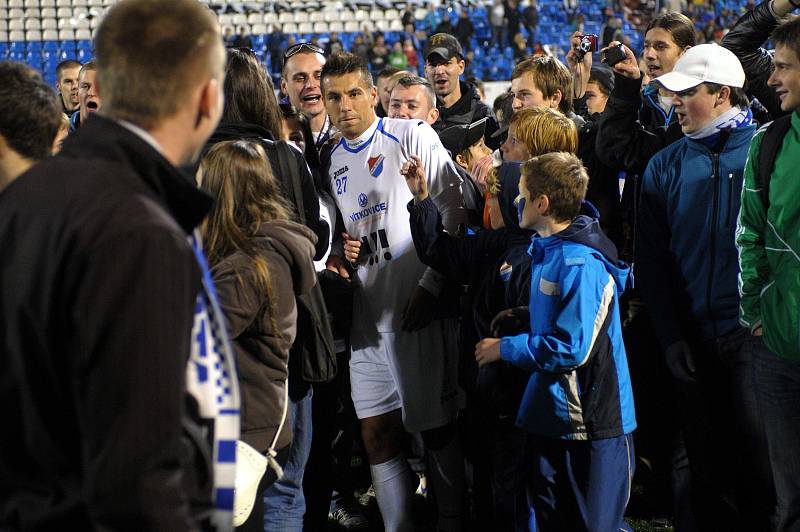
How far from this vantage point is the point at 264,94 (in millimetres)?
3502

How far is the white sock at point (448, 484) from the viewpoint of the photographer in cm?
399

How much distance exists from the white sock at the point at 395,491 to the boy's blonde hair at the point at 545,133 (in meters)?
Answer: 1.45

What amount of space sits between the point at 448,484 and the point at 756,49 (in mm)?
2492

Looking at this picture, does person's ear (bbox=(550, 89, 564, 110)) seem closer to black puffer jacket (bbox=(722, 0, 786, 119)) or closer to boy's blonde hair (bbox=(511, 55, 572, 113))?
boy's blonde hair (bbox=(511, 55, 572, 113))

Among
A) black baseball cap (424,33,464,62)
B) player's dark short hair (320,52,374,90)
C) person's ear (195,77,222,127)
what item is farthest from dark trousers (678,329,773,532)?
black baseball cap (424,33,464,62)

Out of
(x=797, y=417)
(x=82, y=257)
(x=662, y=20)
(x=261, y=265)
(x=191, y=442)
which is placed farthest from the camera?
(x=662, y=20)

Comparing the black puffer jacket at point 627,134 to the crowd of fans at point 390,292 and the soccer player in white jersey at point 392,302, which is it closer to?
the crowd of fans at point 390,292

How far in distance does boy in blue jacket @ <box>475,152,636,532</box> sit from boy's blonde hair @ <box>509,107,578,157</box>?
52 centimetres

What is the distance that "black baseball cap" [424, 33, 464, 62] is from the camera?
20.4ft


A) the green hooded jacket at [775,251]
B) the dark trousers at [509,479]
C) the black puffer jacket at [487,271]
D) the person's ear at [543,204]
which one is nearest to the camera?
the green hooded jacket at [775,251]

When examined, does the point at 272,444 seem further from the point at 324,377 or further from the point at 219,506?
the point at 219,506

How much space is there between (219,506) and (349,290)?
2.49 metres

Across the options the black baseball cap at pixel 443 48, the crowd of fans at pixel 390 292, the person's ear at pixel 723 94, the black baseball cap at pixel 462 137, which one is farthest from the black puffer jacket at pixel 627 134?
the black baseball cap at pixel 443 48

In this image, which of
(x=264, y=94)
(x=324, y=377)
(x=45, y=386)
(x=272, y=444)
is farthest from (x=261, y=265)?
(x=45, y=386)
